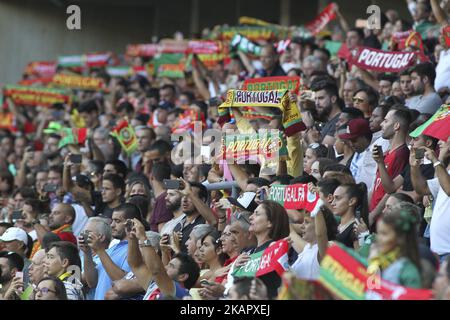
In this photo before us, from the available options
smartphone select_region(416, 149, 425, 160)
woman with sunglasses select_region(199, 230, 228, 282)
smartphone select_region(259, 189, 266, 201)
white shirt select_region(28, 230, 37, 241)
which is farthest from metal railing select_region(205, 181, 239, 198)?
white shirt select_region(28, 230, 37, 241)

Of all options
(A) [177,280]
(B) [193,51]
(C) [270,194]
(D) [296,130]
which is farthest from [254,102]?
(B) [193,51]

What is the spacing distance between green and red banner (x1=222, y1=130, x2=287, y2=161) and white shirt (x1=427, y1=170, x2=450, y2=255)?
5.52ft

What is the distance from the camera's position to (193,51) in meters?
17.1

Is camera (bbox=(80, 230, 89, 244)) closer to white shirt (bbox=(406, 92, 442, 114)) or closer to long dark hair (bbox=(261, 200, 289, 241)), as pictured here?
long dark hair (bbox=(261, 200, 289, 241))

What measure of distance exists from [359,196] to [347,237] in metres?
0.39

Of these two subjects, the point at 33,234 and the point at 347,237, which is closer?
the point at 347,237

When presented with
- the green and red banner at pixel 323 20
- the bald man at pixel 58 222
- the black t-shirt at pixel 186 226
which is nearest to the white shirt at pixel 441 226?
the black t-shirt at pixel 186 226

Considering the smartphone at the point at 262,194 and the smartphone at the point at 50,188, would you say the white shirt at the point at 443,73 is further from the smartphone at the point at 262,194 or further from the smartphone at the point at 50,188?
the smartphone at the point at 50,188

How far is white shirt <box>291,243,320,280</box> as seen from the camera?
776cm

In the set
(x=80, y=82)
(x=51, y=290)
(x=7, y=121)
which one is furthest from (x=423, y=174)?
(x=7, y=121)

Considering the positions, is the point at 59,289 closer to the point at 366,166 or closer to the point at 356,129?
the point at 366,166

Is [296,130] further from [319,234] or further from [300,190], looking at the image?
[319,234]

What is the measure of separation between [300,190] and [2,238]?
386 centimetres

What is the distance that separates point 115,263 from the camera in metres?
9.57
